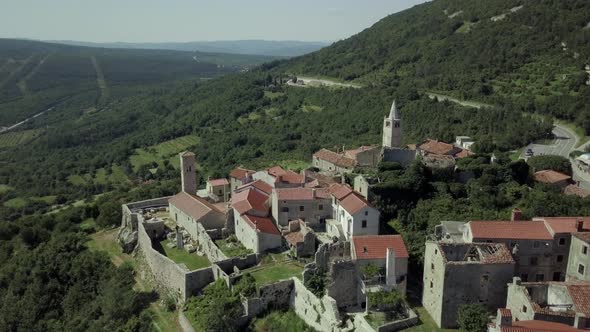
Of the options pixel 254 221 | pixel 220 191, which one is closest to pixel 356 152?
pixel 220 191

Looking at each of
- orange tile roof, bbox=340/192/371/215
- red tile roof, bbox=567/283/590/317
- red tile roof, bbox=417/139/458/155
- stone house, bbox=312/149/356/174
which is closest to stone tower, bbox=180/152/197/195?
stone house, bbox=312/149/356/174

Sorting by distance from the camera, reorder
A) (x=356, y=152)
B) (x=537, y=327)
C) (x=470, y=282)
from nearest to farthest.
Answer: (x=537, y=327), (x=470, y=282), (x=356, y=152)

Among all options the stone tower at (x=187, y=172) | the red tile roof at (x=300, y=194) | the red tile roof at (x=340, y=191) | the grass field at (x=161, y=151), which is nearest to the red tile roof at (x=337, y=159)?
the red tile roof at (x=340, y=191)

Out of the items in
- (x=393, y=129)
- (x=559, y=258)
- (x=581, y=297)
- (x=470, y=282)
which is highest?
(x=393, y=129)

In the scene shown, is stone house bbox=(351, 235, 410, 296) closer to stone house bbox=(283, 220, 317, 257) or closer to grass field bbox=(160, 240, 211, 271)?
stone house bbox=(283, 220, 317, 257)

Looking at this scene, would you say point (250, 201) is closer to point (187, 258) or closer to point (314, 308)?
point (187, 258)

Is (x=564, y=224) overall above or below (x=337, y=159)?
above

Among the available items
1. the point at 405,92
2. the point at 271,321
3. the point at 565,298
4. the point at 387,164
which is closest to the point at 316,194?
the point at 387,164

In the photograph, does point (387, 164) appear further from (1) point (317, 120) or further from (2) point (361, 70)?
(2) point (361, 70)
